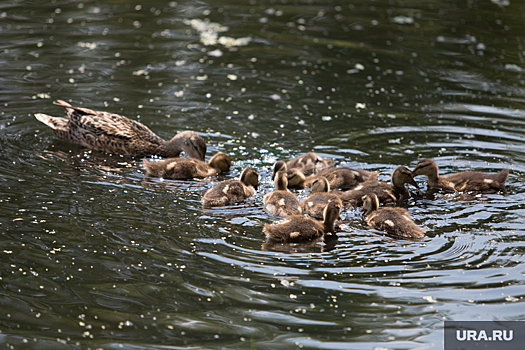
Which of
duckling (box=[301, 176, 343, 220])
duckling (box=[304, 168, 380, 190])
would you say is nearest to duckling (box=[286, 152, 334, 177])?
duckling (box=[304, 168, 380, 190])

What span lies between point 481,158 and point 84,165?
17.6ft

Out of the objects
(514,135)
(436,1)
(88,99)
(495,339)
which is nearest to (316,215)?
(495,339)

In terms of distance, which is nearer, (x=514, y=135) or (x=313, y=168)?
(x=313, y=168)

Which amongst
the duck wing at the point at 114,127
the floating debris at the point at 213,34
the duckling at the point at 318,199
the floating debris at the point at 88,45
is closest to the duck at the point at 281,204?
the duckling at the point at 318,199

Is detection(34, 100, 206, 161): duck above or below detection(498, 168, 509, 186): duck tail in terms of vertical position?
above

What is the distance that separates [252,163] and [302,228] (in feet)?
7.67

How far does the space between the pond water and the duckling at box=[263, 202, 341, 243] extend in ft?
0.66

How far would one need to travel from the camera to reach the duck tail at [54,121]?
331 inches

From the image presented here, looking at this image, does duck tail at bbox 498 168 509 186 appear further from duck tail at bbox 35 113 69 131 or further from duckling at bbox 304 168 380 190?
duck tail at bbox 35 113 69 131

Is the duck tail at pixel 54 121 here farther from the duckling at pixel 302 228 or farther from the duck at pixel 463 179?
the duck at pixel 463 179

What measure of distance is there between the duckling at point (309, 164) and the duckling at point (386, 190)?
2.72ft

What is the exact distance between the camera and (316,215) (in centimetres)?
631

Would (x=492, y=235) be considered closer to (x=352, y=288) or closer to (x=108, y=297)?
(x=352, y=288)

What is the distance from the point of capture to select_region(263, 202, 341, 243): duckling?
5594 mm
